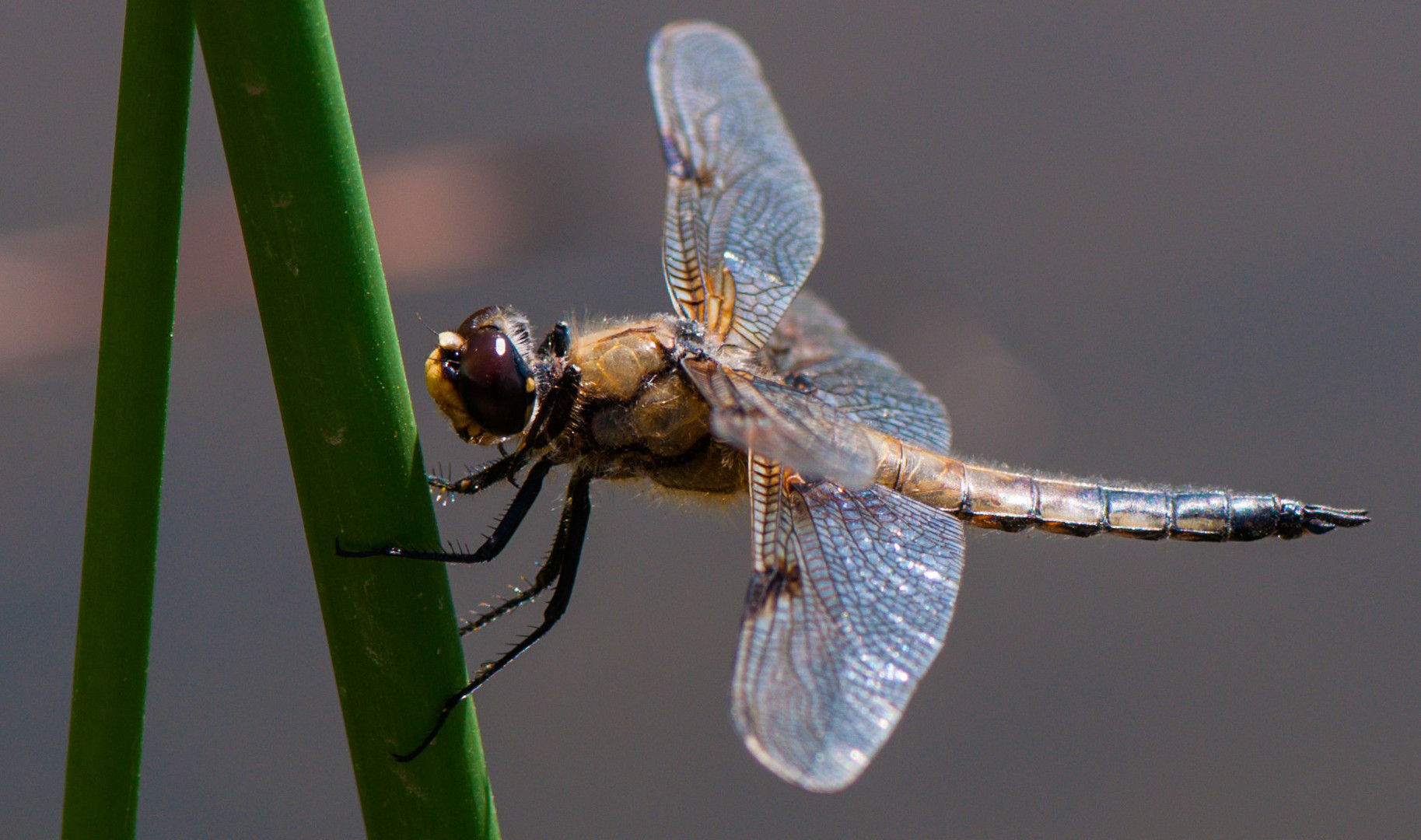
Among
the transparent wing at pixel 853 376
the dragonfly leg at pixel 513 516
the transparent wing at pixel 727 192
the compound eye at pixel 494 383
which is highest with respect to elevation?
the transparent wing at pixel 727 192

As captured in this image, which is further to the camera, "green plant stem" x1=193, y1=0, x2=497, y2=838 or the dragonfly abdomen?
the dragonfly abdomen

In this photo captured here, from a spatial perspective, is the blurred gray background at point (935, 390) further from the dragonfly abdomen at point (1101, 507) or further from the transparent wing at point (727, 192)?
the dragonfly abdomen at point (1101, 507)

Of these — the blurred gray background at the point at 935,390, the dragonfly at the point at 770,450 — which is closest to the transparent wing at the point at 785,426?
the dragonfly at the point at 770,450

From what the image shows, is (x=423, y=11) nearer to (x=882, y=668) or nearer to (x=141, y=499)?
(x=882, y=668)

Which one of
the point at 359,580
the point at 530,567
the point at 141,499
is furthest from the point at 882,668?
the point at 530,567

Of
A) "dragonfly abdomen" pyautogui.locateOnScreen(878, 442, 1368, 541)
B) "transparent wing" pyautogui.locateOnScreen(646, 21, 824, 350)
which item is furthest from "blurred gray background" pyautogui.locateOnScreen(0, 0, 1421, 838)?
"dragonfly abdomen" pyautogui.locateOnScreen(878, 442, 1368, 541)

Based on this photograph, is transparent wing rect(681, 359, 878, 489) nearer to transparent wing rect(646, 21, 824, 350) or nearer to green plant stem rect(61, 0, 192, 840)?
transparent wing rect(646, 21, 824, 350)
